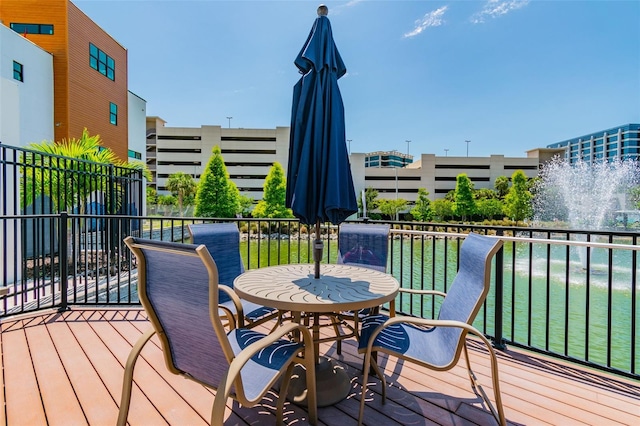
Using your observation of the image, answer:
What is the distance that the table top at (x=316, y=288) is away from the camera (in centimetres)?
158

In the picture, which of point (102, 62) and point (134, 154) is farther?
point (134, 154)

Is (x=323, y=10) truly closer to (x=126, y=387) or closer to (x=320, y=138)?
(x=320, y=138)

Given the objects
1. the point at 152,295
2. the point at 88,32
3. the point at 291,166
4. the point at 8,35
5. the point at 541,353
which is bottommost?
the point at 541,353

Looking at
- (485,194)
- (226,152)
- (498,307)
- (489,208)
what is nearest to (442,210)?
(489,208)

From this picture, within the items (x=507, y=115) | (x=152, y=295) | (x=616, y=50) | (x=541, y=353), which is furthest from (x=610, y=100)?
(x=152, y=295)

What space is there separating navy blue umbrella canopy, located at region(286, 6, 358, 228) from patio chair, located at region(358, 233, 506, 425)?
759 millimetres

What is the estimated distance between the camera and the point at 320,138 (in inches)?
82.5

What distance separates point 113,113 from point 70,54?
3.68m

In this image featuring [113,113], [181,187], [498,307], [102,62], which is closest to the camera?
[498,307]

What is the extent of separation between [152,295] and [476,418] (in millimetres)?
1757

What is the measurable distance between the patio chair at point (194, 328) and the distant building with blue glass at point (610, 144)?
9245 cm

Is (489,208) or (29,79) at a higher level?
(29,79)

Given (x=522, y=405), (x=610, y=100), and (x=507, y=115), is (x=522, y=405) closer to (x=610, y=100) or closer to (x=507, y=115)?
(x=610, y=100)

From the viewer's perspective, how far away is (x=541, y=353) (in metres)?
2.58
